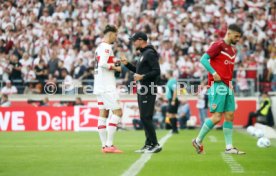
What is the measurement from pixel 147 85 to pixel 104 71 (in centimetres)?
93

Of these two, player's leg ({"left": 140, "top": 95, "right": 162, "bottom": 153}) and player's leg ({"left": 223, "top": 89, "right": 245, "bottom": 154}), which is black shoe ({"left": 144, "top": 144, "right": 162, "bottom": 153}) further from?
player's leg ({"left": 223, "top": 89, "right": 245, "bottom": 154})

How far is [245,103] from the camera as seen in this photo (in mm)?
32531

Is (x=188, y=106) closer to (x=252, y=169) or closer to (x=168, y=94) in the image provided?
(x=168, y=94)

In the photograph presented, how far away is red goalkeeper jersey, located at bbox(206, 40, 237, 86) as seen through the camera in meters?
14.7

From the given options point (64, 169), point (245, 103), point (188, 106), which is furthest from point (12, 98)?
point (64, 169)

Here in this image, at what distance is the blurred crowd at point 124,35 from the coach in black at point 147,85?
15.8 meters

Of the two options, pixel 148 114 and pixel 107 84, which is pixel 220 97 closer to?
pixel 148 114

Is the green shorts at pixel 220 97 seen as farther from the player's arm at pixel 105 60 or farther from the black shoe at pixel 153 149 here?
the player's arm at pixel 105 60

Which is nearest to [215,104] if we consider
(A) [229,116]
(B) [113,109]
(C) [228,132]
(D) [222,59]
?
(A) [229,116]

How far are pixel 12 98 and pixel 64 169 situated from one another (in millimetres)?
21909

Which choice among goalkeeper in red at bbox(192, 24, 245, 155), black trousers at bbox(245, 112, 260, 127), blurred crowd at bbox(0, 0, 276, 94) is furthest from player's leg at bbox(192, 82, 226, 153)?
black trousers at bbox(245, 112, 260, 127)

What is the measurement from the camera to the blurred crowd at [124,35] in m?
32.0

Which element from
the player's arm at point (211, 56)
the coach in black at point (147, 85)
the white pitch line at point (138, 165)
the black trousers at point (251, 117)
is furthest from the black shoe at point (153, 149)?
the black trousers at point (251, 117)

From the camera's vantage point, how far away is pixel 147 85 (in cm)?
1538
